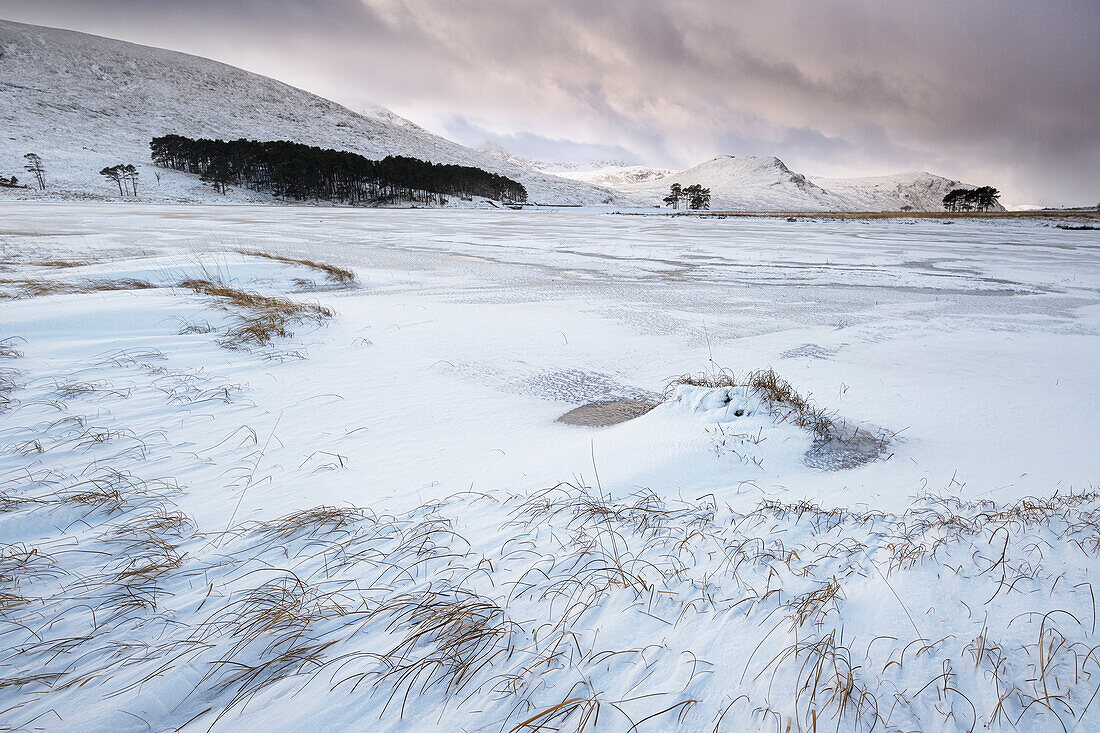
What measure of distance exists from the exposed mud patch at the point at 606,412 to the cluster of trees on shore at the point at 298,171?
257ft

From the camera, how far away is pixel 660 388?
4738 millimetres

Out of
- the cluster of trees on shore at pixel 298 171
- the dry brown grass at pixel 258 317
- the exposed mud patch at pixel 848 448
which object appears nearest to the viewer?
the exposed mud patch at pixel 848 448

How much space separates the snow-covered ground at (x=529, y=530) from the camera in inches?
60.8

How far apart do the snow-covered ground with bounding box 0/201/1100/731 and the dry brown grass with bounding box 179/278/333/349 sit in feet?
0.49

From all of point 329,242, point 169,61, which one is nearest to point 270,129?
point 169,61

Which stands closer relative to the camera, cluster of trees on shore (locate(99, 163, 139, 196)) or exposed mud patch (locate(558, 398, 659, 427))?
exposed mud patch (locate(558, 398, 659, 427))

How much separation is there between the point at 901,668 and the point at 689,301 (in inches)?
288

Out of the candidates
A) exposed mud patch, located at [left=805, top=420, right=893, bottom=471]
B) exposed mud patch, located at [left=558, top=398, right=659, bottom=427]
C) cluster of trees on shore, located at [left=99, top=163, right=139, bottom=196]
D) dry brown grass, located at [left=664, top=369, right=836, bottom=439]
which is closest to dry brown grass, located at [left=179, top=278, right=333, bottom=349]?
exposed mud patch, located at [left=558, top=398, right=659, bottom=427]

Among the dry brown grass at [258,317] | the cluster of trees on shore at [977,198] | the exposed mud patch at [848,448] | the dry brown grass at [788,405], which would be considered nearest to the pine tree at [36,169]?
the dry brown grass at [258,317]

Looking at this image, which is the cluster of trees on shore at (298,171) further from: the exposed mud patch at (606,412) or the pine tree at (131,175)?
the exposed mud patch at (606,412)

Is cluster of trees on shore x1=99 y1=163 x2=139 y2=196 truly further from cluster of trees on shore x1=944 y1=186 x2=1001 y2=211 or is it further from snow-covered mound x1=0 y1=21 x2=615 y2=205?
cluster of trees on shore x1=944 y1=186 x2=1001 y2=211

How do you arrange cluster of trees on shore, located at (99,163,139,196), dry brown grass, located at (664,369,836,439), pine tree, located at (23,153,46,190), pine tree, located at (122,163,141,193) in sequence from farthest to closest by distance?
pine tree, located at (122,163,141,193)
cluster of trees on shore, located at (99,163,139,196)
pine tree, located at (23,153,46,190)
dry brown grass, located at (664,369,836,439)

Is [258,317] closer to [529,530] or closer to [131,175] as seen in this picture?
[529,530]

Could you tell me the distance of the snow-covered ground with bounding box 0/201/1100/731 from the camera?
154 cm
